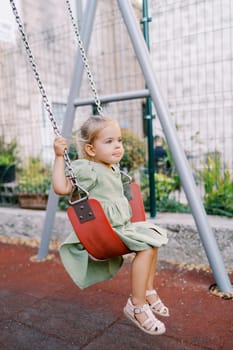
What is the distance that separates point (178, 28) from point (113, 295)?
120 inches

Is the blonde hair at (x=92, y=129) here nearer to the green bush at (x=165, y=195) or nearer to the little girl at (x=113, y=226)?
the little girl at (x=113, y=226)

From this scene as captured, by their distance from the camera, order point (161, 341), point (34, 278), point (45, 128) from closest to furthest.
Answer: point (161, 341) < point (34, 278) < point (45, 128)

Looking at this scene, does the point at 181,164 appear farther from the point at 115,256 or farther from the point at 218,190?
the point at 218,190

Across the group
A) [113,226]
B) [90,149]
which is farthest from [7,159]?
[113,226]

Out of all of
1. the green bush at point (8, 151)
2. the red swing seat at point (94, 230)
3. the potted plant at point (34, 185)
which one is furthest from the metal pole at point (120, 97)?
the green bush at point (8, 151)

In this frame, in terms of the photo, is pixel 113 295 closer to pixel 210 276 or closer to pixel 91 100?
pixel 210 276

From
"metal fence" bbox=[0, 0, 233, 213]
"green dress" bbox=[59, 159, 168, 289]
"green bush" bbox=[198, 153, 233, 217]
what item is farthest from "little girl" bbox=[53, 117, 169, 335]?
"green bush" bbox=[198, 153, 233, 217]

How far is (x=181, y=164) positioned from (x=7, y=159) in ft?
11.5

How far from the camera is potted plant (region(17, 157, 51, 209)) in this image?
14.3 feet

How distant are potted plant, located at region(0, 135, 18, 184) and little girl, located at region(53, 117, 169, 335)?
3388 mm

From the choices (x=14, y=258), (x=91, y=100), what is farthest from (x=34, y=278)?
(x=91, y=100)

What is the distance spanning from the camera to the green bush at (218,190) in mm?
3295

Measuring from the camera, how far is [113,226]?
1.78 m

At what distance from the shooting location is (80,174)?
1.79m
